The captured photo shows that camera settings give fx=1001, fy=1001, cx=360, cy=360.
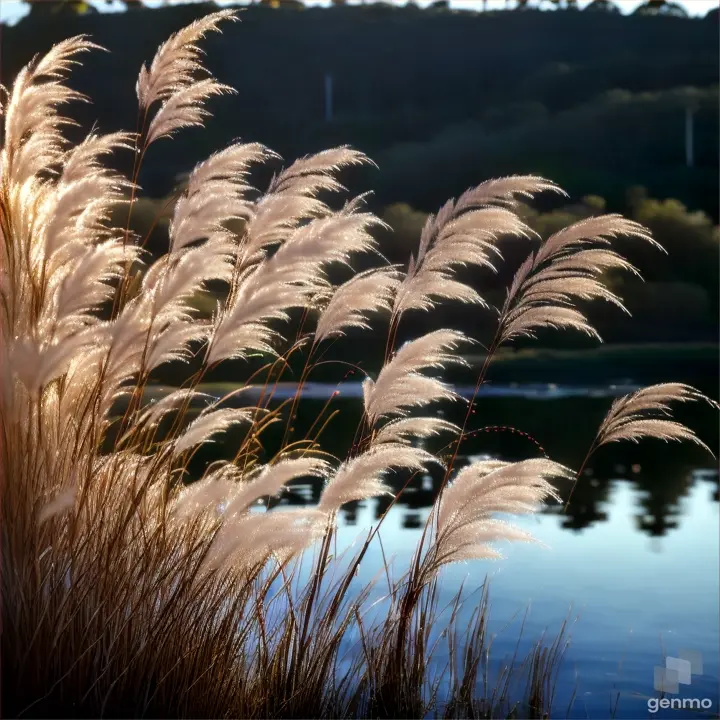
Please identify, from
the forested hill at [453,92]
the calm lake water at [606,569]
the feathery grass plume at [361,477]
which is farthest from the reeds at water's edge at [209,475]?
the forested hill at [453,92]

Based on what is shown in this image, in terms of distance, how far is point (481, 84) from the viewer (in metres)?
6.00

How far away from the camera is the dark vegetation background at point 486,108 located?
546 cm

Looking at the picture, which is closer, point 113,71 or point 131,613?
point 131,613

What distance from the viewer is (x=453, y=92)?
6.14 meters

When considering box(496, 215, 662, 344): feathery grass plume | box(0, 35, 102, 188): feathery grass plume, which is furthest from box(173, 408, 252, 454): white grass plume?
box(0, 35, 102, 188): feathery grass plume

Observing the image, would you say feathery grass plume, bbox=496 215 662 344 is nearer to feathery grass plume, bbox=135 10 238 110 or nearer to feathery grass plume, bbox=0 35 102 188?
feathery grass plume, bbox=135 10 238 110

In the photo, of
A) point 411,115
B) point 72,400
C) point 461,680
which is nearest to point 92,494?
point 72,400

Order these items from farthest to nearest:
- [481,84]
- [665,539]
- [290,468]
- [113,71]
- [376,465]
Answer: [481,84], [113,71], [665,539], [376,465], [290,468]

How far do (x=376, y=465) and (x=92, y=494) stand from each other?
0.57 m

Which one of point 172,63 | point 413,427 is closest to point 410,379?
point 413,427

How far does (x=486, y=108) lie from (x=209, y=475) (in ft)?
15.9

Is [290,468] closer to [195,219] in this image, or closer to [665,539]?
[195,219]

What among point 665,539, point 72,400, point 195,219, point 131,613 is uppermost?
point 195,219

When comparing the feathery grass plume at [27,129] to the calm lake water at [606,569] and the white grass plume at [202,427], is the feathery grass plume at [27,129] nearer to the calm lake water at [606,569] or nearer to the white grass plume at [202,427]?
the white grass plume at [202,427]
